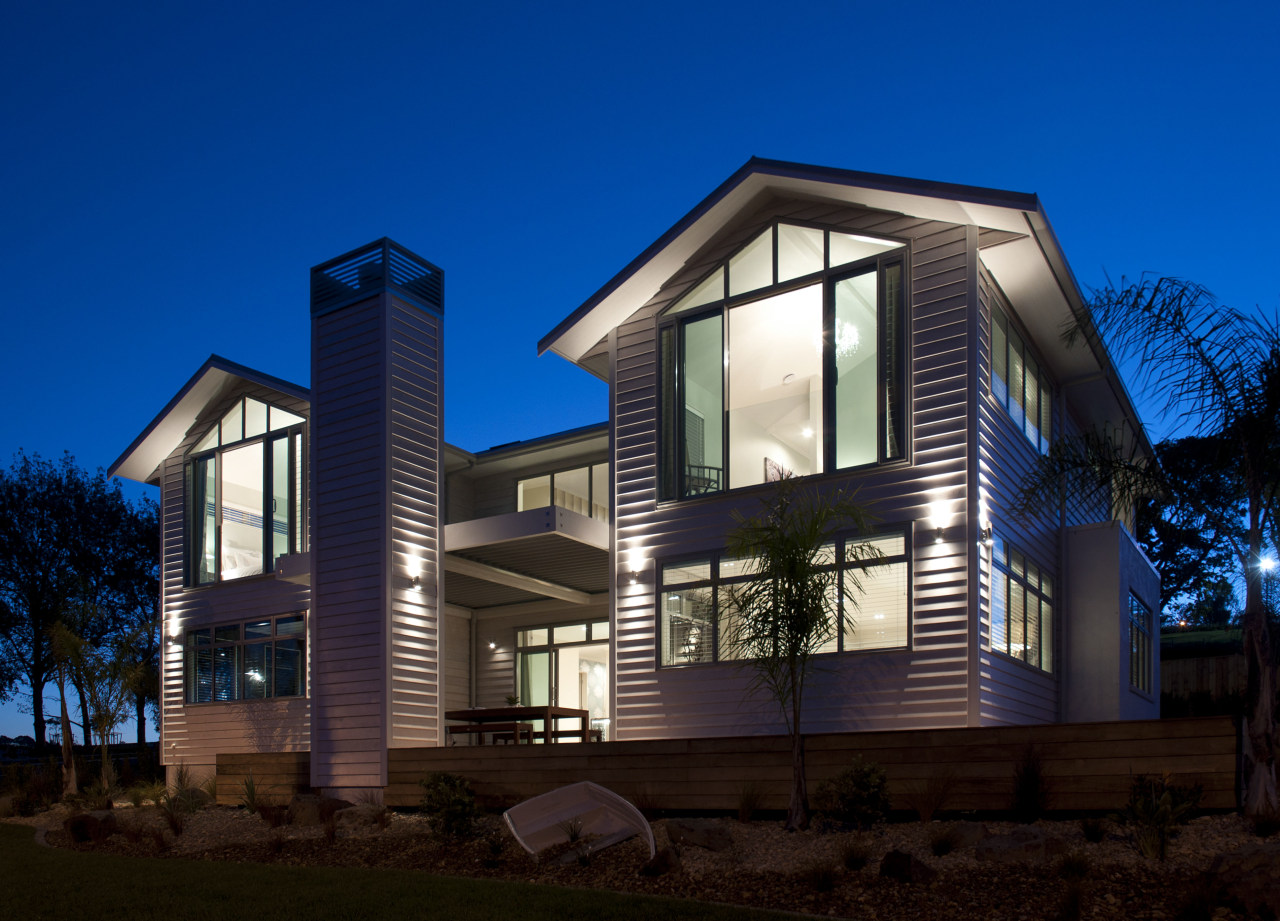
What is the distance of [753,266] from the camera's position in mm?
13055

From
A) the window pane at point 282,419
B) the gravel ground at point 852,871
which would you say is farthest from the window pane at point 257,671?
the gravel ground at point 852,871

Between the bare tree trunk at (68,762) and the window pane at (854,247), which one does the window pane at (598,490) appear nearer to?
the window pane at (854,247)

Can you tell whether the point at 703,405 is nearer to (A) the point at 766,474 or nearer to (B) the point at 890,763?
(A) the point at 766,474

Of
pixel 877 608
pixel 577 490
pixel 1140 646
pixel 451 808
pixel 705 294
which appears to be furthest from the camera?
pixel 577 490

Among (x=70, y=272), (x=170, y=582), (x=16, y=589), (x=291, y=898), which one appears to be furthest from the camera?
(x=70, y=272)

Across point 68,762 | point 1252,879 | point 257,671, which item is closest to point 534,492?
point 257,671

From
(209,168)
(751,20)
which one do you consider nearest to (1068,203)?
(751,20)

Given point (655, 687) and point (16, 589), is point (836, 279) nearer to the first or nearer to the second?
point (655, 687)

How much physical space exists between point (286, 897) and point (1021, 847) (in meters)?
5.32

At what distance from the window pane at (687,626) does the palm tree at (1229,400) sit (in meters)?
4.67

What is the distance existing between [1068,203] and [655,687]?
161 meters

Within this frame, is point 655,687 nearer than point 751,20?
Yes

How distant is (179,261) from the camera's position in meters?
155

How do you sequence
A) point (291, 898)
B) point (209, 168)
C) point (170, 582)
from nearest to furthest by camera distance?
point (291, 898) → point (170, 582) → point (209, 168)
